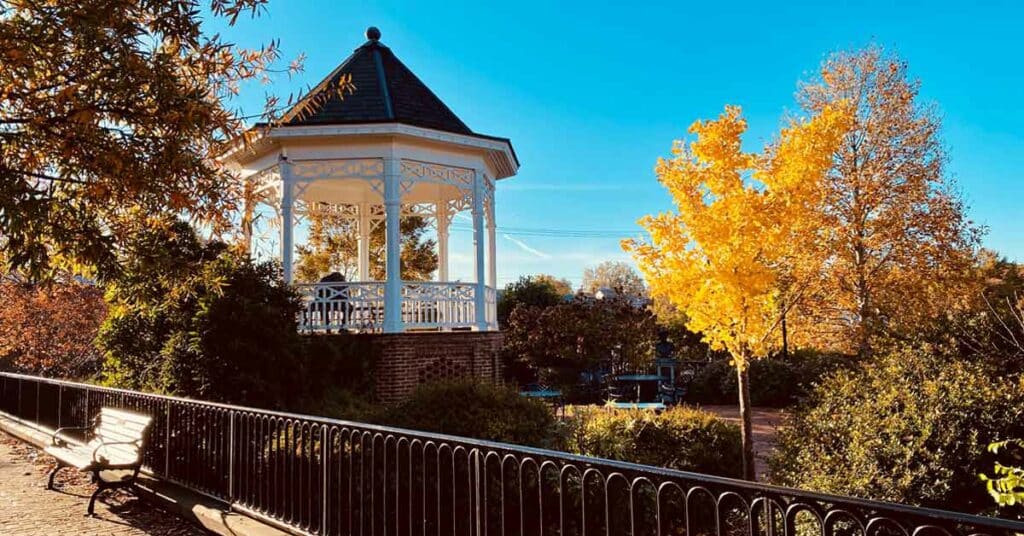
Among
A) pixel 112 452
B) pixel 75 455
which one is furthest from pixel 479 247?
pixel 75 455

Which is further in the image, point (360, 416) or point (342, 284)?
point (342, 284)

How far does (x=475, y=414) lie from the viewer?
7949mm

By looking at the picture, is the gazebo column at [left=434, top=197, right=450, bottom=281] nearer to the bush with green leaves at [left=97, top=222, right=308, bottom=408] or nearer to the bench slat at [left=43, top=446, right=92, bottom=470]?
the bush with green leaves at [left=97, top=222, right=308, bottom=408]

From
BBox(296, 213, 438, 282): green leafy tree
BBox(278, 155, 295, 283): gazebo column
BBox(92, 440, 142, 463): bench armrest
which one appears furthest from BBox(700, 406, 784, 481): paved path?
BBox(296, 213, 438, 282): green leafy tree

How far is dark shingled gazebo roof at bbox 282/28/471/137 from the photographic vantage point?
44.2 ft

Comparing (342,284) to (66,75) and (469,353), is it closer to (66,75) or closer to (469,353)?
(469,353)

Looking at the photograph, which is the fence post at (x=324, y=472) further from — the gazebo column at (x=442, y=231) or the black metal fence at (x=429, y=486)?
the gazebo column at (x=442, y=231)

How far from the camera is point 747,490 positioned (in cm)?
272

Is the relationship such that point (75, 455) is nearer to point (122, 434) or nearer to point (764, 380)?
point (122, 434)

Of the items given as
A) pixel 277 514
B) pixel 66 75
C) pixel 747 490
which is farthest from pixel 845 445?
pixel 66 75

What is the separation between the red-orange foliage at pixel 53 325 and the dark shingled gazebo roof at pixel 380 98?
26.7 feet

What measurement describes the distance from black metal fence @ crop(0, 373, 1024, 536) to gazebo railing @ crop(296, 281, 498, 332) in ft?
14.3

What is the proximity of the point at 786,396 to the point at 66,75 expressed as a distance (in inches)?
→ 762

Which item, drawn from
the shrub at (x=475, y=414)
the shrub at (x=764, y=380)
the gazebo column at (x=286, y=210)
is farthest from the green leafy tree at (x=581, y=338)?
the shrub at (x=475, y=414)
